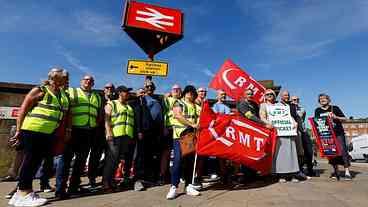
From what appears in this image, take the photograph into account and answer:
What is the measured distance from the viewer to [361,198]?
12.3 feet

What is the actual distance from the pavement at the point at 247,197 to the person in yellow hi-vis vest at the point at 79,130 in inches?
17.4

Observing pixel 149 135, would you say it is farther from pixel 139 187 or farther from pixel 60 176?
pixel 60 176

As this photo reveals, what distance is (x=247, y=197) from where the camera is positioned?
12.6 feet

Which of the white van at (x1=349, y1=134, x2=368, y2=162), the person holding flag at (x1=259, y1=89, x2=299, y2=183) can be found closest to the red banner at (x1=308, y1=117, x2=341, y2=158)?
the person holding flag at (x1=259, y1=89, x2=299, y2=183)

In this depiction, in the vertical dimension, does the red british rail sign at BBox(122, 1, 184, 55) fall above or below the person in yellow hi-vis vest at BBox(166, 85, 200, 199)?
above

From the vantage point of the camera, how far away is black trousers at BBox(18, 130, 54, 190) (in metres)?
3.56

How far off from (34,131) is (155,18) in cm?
581

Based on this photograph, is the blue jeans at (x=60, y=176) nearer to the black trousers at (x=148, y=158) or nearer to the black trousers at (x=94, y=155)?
the black trousers at (x=94, y=155)

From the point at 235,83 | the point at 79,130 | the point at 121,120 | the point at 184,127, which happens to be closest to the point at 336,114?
the point at 235,83

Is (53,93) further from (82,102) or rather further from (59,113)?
(82,102)

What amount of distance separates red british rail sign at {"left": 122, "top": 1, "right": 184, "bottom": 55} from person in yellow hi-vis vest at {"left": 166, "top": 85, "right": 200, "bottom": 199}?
4.07 meters

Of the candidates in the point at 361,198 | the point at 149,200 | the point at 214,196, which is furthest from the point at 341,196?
the point at 149,200

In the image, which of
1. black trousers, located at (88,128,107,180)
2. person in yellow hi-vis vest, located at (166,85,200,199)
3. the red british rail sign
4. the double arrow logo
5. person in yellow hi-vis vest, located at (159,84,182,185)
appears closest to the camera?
person in yellow hi-vis vest, located at (166,85,200,199)

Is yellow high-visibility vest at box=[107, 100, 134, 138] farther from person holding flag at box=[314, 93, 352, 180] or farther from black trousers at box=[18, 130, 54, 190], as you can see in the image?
person holding flag at box=[314, 93, 352, 180]
